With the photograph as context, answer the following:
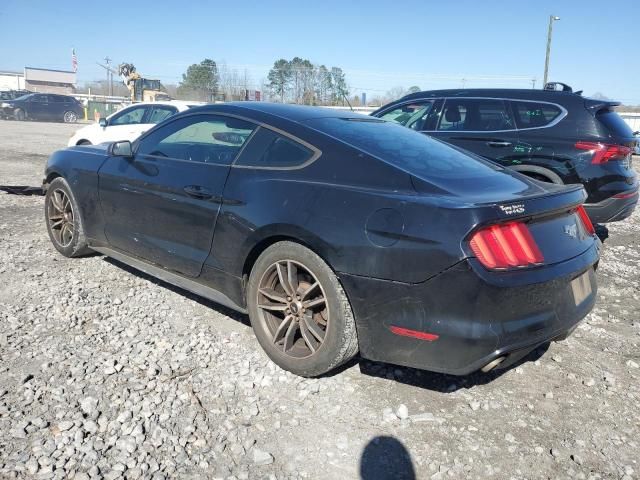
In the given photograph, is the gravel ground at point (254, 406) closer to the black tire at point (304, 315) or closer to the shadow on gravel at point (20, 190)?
the black tire at point (304, 315)

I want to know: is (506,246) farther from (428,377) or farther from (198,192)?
(198,192)

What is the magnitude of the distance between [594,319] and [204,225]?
304 cm

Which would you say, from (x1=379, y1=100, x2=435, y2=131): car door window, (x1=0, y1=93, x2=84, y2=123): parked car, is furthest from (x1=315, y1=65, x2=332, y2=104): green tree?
(x1=379, y1=100, x2=435, y2=131): car door window

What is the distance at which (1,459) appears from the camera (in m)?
2.24

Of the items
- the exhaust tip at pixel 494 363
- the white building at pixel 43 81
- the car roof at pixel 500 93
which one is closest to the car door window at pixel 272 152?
the exhaust tip at pixel 494 363

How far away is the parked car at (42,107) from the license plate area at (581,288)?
35011mm

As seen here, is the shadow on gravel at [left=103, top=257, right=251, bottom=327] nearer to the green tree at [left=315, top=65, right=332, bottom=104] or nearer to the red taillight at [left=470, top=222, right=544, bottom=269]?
the red taillight at [left=470, top=222, right=544, bottom=269]

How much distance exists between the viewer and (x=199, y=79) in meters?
44.1

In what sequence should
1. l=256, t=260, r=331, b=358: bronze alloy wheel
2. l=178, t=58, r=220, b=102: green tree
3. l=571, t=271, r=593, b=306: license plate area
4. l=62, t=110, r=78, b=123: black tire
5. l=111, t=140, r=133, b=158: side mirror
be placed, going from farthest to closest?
1. l=178, t=58, r=220, b=102: green tree
2. l=62, t=110, r=78, b=123: black tire
3. l=111, t=140, r=133, b=158: side mirror
4. l=256, t=260, r=331, b=358: bronze alloy wheel
5. l=571, t=271, r=593, b=306: license plate area

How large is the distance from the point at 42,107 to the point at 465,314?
1381 inches

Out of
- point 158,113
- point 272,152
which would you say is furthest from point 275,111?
point 158,113

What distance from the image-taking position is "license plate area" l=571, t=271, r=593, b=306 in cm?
274

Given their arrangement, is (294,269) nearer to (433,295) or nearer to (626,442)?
(433,295)

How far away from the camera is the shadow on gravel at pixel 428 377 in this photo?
3.04m
